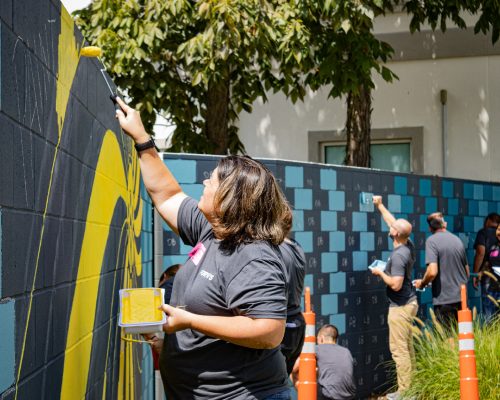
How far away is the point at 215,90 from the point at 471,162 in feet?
17.5

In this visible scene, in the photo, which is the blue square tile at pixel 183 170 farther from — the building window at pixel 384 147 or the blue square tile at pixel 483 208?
the building window at pixel 384 147

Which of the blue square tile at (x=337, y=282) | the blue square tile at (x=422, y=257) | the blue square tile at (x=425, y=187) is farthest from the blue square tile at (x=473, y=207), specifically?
the blue square tile at (x=337, y=282)

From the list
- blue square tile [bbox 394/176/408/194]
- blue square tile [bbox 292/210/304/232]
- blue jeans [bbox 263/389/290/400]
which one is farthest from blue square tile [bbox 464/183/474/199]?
blue jeans [bbox 263/389/290/400]

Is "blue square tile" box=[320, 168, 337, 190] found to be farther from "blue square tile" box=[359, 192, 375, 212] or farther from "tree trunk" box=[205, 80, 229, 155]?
"tree trunk" box=[205, 80, 229, 155]

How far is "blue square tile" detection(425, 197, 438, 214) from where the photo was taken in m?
12.0

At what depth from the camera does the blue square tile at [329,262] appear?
9.65m

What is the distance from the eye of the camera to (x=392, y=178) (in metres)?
11.1

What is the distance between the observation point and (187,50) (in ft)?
33.5

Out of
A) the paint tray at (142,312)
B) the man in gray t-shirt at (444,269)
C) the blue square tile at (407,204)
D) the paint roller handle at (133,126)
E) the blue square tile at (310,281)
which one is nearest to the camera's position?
the paint tray at (142,312)

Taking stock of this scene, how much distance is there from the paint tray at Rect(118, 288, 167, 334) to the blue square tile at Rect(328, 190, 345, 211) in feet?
22.2

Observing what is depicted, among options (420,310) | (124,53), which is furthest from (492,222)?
(124,53)

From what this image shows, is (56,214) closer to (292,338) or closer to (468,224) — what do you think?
(292,338)

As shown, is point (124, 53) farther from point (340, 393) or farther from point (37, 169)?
point (37, 169)

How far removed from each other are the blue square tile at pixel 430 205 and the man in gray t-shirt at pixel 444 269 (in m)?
0.84
